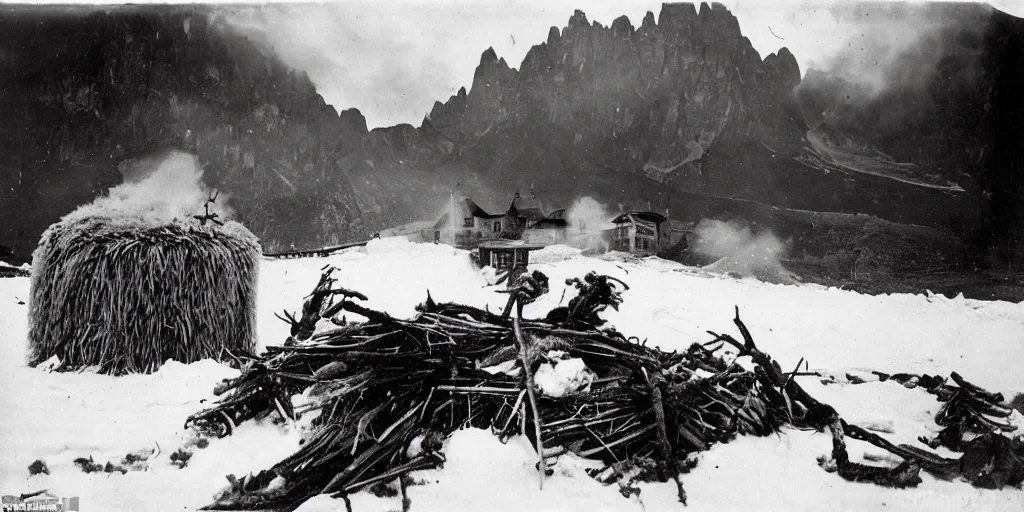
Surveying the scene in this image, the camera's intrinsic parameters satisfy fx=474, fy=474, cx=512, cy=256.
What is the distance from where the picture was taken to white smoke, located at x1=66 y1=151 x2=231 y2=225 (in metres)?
2.28

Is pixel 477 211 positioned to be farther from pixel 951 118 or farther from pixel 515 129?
pixel 951 118

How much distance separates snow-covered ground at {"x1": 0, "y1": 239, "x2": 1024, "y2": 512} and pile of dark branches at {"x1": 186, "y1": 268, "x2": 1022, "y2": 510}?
0.06 m

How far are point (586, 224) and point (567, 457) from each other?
4.84 feet

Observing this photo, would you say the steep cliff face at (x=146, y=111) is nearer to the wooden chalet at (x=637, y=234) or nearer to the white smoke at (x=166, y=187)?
the white smoke at (x=166, y=187)

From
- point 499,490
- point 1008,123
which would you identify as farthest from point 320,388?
point 1008,123

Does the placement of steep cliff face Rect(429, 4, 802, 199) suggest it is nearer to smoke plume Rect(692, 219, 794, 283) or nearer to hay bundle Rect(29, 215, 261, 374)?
smoke plume Rect(692, 219, 794, 283)

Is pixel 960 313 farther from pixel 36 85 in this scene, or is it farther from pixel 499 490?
pixel 36 85

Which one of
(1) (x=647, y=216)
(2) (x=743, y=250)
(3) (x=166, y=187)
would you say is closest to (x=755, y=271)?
(2) (x=743, y=250)

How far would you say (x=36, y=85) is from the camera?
7.63 feet

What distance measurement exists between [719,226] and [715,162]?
1.26 feet

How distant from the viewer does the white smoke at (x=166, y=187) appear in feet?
7.48

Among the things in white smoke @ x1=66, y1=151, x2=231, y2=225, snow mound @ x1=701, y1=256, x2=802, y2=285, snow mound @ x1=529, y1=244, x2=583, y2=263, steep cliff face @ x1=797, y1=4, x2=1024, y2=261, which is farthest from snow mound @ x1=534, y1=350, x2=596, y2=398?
steep cliff face @ x1=797, y1=4, x2=1024, y2=261

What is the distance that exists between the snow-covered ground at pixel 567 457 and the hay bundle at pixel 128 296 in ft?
0.34

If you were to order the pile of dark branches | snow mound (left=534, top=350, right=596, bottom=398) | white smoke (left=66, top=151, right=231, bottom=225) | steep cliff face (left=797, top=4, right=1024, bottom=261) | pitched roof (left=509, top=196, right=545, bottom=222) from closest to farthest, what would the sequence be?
the pile of dark branches
snow mound (left=534, top=350, right=596, bottom=398)
white smoke (left=66, top=151, right=231, bottom=225)
steep cliff face (left=797, top=4, right=1024, bottom=261)
pitched roof (left=509, top=196, right=545, bottom=222)
